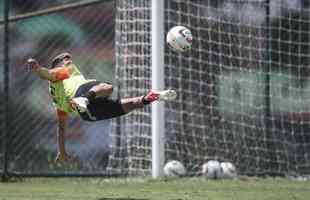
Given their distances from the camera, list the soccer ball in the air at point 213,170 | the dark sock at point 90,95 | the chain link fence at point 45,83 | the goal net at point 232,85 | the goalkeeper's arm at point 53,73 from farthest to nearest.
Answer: the chain link fence at point 45,83, the goal net at point 232,85, the soccer ball in the air at point 213,170, the dark sock at point 90,95, the goalkeeper's arm at point 53,73

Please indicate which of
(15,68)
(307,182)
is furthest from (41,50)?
(307,182)

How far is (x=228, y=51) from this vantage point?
13.5 meters

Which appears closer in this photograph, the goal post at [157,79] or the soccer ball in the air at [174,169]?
the goal post at [157,79]

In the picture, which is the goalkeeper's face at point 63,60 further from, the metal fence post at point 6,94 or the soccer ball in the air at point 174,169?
the soccer ball in the air at point 174,169

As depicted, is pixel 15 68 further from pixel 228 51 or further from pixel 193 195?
pixel 193 195

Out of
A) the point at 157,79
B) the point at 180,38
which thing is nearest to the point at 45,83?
the point at 157,79

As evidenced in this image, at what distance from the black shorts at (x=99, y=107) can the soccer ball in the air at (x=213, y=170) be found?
102 inches

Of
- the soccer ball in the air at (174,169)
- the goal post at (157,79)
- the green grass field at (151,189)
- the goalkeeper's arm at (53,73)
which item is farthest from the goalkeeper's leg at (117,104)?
the soccer ball in the air at (174,169)

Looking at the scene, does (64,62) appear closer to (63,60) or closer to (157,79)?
(63,60)

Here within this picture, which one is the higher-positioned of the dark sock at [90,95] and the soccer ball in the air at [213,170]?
the dark sock at [90,95]

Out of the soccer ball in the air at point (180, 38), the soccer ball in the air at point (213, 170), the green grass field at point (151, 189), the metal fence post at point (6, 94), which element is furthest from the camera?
the soccer ball in the air at point (213, 170)

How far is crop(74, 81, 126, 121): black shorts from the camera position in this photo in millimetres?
9930

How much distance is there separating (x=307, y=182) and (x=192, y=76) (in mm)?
2665

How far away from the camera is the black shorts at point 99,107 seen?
9930mm
